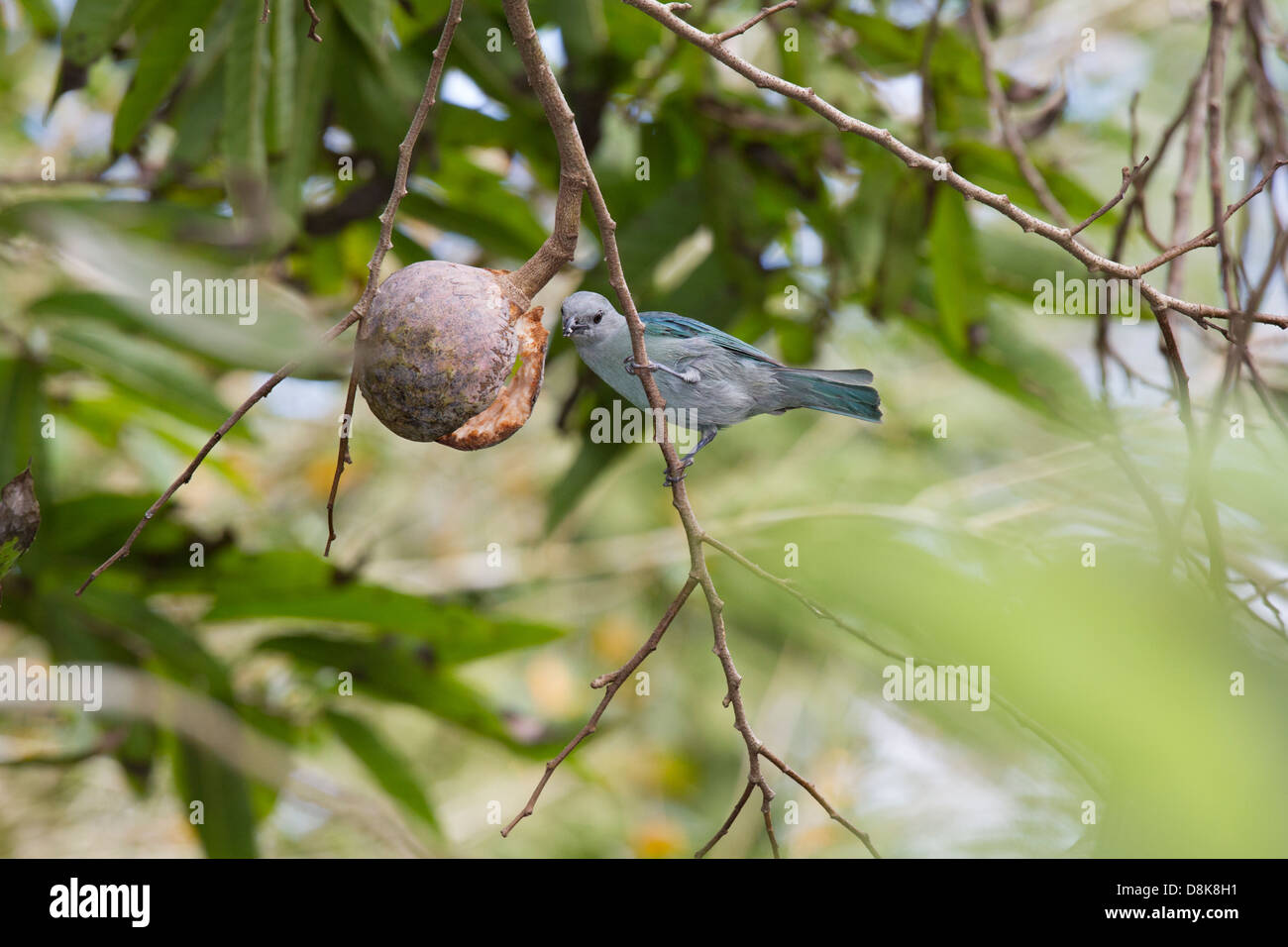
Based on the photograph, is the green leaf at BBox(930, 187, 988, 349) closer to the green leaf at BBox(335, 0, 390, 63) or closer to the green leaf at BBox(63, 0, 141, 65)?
the green leaf at BBox(335, 0, 390, 63)

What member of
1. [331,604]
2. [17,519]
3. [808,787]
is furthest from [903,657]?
[331,604]

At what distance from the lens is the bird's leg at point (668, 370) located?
81 centimetres

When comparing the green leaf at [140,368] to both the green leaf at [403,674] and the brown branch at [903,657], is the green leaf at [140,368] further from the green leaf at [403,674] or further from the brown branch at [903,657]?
the brown branch at [903,657]

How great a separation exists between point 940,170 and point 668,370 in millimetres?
257

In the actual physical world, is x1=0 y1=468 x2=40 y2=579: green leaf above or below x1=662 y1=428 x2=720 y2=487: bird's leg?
below

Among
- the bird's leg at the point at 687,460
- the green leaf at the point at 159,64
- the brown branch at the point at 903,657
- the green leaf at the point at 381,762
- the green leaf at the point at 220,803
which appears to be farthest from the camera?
the green leaf at the point at 381,762

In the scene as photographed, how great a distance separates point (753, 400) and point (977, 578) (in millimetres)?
241

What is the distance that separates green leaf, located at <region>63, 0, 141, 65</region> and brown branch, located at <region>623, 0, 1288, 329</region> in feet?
3.02

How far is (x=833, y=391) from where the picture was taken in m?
0.87

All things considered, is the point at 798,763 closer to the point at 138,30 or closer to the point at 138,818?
the point at 138,818

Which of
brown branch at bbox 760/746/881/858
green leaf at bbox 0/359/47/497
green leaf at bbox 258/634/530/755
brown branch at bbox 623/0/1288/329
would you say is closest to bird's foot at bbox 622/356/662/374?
brown branch at bbox 623/0/1288/329

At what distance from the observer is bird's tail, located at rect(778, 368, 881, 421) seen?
2.69ft

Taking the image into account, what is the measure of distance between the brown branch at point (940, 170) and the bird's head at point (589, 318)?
0.22 metres

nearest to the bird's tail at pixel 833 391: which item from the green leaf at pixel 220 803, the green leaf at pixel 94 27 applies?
the green leaf at pixel 94 27
